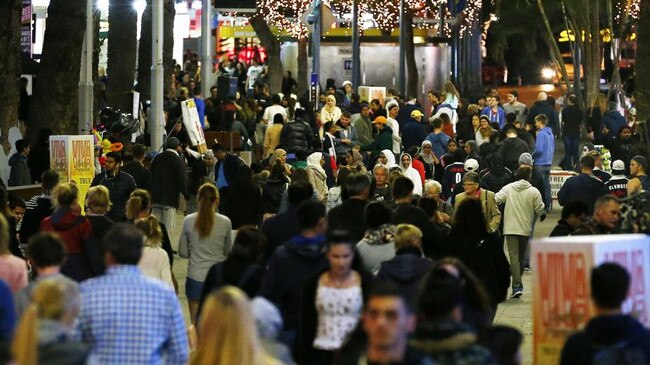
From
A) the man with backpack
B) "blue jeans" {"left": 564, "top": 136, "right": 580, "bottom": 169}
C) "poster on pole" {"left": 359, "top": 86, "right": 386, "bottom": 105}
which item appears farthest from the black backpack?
"poster on pole" {"left": 359, "top": 86, "right": 386, "bottom": 105}

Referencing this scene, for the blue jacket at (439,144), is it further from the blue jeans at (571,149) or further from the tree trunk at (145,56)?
the tree trunk at (145,56)

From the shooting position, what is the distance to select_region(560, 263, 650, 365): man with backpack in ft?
26.3

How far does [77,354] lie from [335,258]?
252 cm

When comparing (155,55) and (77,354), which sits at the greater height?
(155,55)

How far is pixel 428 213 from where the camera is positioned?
1452 cm

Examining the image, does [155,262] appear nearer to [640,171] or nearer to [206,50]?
[640,171]

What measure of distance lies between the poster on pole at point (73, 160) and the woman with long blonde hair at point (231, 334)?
13.2 metres

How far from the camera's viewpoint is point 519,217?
1789cm

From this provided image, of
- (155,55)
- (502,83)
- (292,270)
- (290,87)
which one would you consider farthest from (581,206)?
(502,83)

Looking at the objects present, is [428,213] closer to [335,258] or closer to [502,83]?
[335,258]

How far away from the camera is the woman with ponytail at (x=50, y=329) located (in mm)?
7086

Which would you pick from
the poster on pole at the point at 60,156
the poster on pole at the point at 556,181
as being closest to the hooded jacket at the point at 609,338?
the poster on pole at the point at 60,156

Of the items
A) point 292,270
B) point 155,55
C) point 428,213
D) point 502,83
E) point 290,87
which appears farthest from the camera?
point 502,83

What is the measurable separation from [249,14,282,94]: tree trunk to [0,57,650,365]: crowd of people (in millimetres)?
Answer: 23142
